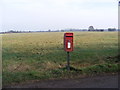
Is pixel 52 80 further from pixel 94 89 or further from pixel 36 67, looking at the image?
pixel 36 67

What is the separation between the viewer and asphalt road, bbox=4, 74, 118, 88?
17.1ft

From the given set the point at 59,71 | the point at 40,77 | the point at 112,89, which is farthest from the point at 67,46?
the point at 112,89

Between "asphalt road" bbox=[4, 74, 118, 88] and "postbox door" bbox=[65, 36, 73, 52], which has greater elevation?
"postbox door" bbox=[65, 36, 73, 52]

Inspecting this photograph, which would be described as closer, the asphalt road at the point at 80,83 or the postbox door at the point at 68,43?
the asphalt road at the point at 80,83

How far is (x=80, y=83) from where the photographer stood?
5.45m

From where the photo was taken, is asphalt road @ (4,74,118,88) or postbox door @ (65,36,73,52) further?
postbox door @ (65,36,73,52)

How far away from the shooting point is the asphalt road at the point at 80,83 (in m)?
5.20

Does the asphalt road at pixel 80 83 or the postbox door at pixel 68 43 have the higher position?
the postbox door at pixel 68 43

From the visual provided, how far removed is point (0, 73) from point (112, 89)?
3664mm

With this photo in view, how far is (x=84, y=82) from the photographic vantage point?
5.54 m

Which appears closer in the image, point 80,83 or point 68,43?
point 80,83

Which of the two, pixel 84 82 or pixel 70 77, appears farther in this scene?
pixel 70 77

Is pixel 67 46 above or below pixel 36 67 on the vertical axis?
above

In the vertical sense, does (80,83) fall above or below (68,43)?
below
